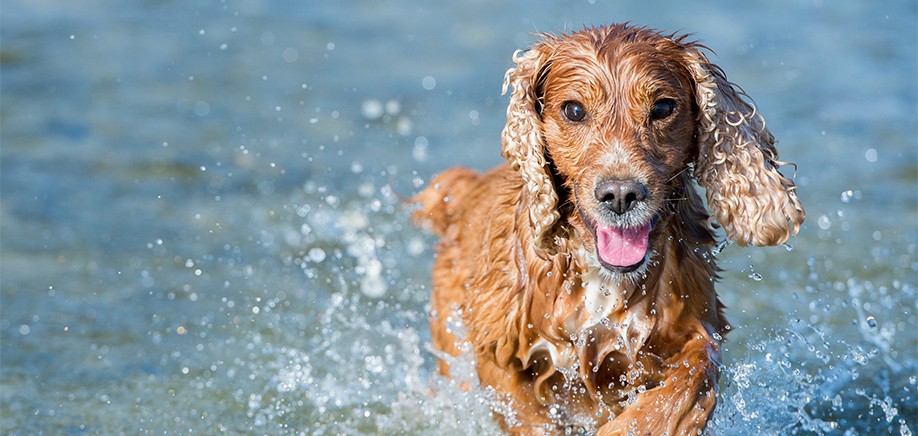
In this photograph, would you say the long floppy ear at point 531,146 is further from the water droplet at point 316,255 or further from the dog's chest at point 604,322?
the water droplet at point 316,255

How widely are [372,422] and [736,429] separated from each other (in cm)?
174

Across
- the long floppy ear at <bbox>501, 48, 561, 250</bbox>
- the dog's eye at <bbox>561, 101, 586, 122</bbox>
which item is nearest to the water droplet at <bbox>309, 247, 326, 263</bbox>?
the long floppy ear at <bbox>501, 48, 561, 250</bbox>

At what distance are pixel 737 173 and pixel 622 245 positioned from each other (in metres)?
0.51

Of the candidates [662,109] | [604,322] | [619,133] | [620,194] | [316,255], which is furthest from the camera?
[316,255]

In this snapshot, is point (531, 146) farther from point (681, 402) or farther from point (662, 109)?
point (681, 402)

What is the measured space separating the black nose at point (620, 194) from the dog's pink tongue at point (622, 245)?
15cm

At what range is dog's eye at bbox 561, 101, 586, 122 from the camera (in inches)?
164

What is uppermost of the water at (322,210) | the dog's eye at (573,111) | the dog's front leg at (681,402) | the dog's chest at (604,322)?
the dog's eye at (573,111)

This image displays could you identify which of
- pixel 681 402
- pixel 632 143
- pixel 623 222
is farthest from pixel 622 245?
pixel 681 402

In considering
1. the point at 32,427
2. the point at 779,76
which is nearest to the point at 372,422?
the point at 32,427

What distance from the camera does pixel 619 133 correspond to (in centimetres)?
404

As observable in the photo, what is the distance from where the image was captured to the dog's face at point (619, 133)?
13.1 feet

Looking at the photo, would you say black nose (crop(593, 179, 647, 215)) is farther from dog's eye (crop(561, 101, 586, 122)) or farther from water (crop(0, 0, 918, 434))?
water (crop(0, 0, 918, 434))

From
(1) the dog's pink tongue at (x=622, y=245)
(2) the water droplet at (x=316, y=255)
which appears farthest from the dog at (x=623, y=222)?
(2) the water droplet at (x=316, y=255)
